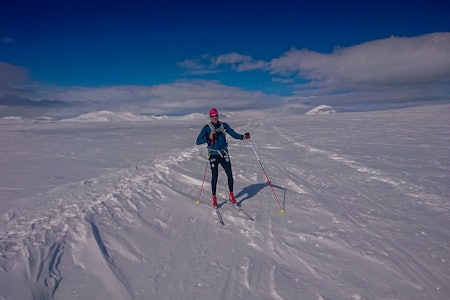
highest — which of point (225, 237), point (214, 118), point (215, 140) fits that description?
point (214, 118)

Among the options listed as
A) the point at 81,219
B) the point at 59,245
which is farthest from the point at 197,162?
the point at 59,245

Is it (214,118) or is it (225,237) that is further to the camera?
(214,118)

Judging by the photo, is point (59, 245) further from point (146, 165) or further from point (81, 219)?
point (146, 165)

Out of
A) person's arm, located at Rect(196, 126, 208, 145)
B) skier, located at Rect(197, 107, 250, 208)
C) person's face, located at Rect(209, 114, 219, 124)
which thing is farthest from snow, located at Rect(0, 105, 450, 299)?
person's face, located at Rect(209, 114, 219, 124)

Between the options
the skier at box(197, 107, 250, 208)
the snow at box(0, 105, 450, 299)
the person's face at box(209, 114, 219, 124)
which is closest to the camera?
the snow at box(0, 105, 450, 299)

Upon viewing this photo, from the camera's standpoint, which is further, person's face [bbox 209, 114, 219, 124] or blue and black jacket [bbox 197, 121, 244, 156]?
blue and black jacket [bbox 197, 121, 244, 156]

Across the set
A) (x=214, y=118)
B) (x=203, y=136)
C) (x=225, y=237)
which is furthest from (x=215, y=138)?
(x=225, y=237)

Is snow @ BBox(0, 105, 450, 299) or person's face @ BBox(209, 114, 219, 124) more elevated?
person's face @ BBox(209, 114, 219, 124)

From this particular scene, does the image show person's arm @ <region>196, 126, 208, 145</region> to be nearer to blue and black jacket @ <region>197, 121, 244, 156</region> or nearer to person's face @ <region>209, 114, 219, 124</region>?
blue and black jacket @ <region>197, 121, 244, 156</region>

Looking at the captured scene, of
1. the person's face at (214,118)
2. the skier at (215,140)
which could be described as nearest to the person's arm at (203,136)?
the skier at (215,140)

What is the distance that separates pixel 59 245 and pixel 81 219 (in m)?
0.96

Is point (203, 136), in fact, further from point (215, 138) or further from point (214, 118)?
point (214, 118)

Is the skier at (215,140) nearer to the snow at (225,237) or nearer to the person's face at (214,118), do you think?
the person's face at (214,118)

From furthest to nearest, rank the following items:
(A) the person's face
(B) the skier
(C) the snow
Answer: (B) the skier, (A) the person's face, (C) the snow
